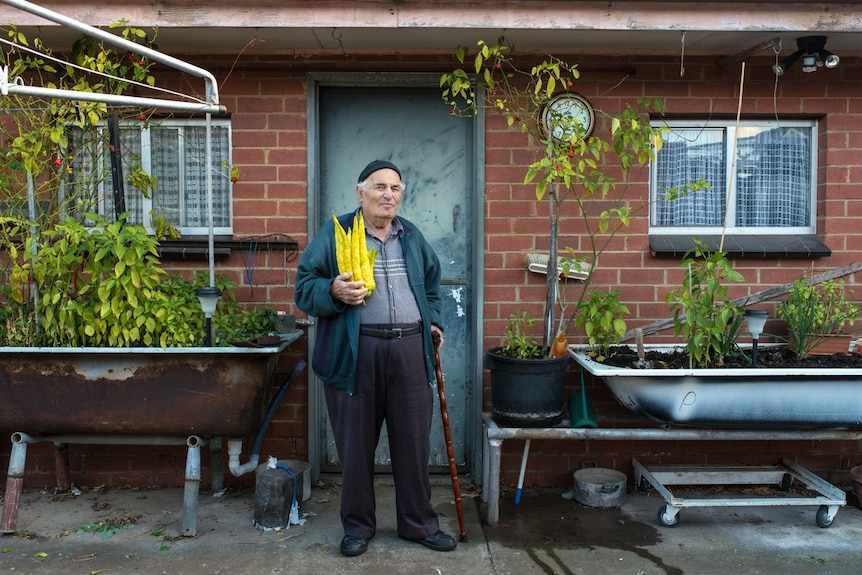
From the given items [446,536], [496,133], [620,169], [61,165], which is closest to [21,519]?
[61,165]

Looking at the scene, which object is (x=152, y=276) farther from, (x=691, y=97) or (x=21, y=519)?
(x=691, y=97)

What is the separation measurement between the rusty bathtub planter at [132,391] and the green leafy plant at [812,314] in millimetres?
2900

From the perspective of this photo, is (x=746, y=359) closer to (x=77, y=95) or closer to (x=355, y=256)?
(x=355, y=256)

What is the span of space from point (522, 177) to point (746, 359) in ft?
5.46

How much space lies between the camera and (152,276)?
392 centimetres

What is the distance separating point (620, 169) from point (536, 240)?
67 cm

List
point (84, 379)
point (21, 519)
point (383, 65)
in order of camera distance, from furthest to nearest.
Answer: point (383, 65)
point (21, 519)
point (84, 379)

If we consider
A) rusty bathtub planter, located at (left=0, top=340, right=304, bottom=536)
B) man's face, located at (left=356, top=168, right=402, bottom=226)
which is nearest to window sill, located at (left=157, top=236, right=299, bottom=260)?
rusty bathtub planter, located at (left=0, top=340, right=304, bottom=536)

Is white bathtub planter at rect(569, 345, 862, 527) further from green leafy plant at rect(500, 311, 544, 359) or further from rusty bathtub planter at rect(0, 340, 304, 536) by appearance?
rusty bathtub planter at rect(0, 340, 304, 536)

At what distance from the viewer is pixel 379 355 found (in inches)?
144

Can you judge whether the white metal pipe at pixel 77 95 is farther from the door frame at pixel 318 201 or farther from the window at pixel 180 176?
the window at pixel 180 176

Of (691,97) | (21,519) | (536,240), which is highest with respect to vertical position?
(691,97)

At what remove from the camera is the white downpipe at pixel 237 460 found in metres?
4.14

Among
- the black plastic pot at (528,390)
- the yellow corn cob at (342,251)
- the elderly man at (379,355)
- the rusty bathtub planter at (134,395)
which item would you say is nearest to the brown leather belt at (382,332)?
the elderly man at (379,355)
